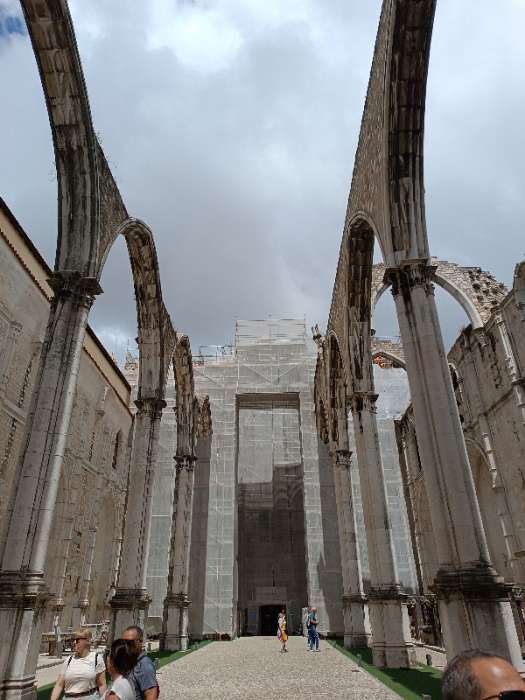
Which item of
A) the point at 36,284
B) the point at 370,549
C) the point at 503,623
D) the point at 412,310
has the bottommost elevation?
the point at 503,623

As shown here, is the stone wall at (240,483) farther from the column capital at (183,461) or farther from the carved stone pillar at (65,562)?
the carved stone pillar at (65,562)

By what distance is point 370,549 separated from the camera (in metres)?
10.2

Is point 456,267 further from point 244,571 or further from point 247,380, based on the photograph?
point 244,571

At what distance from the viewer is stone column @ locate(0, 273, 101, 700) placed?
545cm

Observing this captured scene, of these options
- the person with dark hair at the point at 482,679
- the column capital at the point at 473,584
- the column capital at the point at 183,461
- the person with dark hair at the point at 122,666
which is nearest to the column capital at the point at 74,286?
the person with dark hair at the point at 122,666

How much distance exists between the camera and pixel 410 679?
25.0 ft

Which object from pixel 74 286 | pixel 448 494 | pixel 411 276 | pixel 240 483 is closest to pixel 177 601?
pixel 240 483

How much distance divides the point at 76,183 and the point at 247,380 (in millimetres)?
13514

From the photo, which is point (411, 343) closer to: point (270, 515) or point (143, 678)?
point (143, 678)

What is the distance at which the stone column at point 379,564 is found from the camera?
8984 mm

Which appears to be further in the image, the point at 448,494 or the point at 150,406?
the point at 150,406

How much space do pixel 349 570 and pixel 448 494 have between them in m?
8.98

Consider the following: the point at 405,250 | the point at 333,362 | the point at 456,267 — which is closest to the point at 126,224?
the point at 405,250

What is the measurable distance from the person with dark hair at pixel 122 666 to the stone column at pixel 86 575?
1544cm
